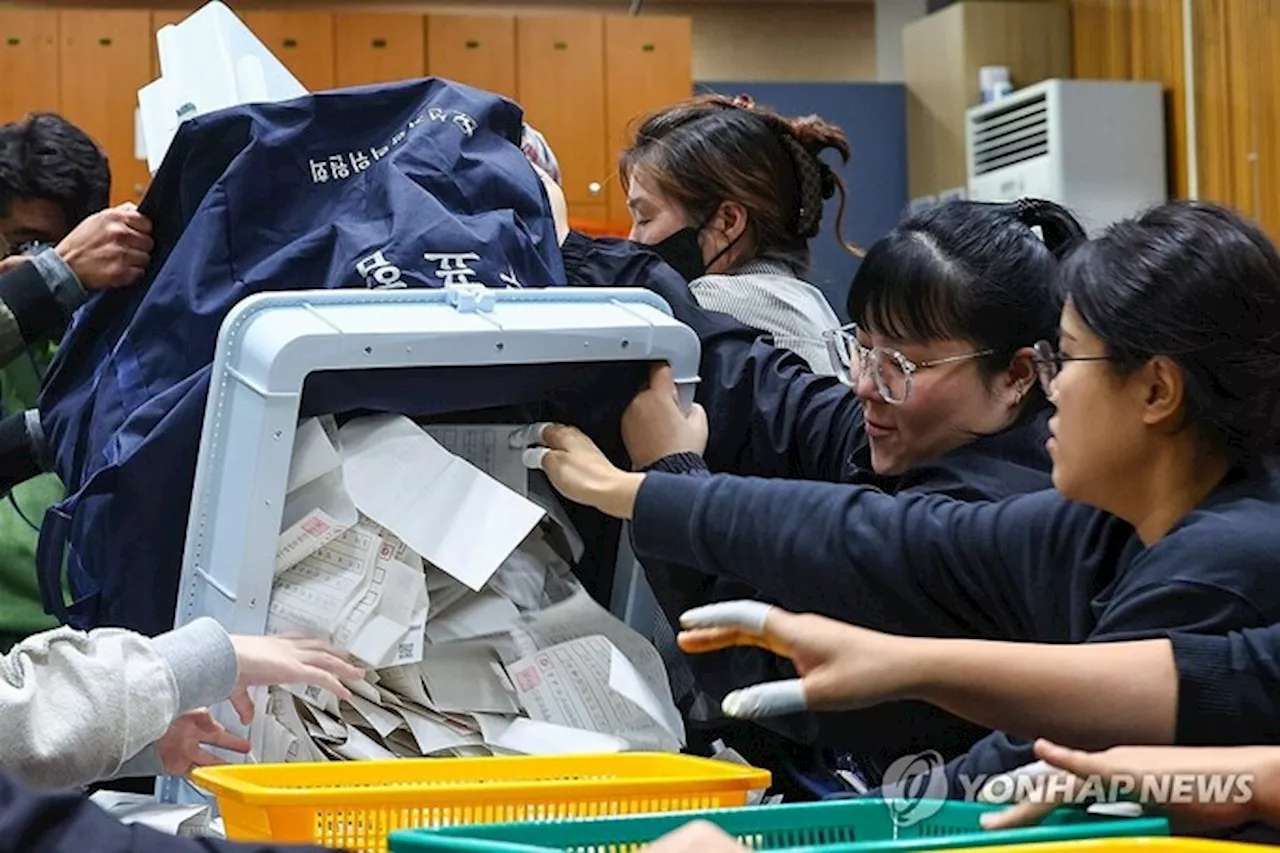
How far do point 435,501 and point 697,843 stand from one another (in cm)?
78

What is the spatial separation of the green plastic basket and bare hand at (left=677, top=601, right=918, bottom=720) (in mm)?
67

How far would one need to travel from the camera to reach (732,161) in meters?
2.09

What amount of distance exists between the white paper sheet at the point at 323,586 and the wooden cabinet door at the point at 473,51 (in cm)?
456

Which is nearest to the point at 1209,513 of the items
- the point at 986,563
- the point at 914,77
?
the point at 986,563

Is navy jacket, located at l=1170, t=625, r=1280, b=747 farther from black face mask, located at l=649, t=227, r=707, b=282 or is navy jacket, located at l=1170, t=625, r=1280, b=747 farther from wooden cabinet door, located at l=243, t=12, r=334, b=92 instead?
wooden cabinet door, located at l=243, t=12, r=334, b=92

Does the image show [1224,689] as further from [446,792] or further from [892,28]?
[892,28]

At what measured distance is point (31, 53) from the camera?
228 inches

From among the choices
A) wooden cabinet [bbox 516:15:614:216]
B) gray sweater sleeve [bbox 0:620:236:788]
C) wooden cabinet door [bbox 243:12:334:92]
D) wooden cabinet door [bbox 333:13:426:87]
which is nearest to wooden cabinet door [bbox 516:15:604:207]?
wooden cabinet [bbox 516:15:614:216]

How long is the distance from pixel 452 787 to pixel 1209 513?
1.82 ft

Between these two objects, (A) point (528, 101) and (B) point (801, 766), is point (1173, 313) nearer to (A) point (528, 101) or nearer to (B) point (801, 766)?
(B) point (801, 766)

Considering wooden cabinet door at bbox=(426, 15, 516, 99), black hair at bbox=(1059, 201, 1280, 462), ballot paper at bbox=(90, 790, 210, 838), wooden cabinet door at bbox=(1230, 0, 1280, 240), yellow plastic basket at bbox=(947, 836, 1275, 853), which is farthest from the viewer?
wooden cabinet door at bbox=(426, 15, 516, 99)

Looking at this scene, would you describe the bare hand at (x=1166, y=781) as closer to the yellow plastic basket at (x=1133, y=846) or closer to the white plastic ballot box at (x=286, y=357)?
the yellow plastic basket at (x=1133, y=846)

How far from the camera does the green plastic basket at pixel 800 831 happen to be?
2.93 feet

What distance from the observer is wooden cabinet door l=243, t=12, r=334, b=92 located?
19.3 feet
